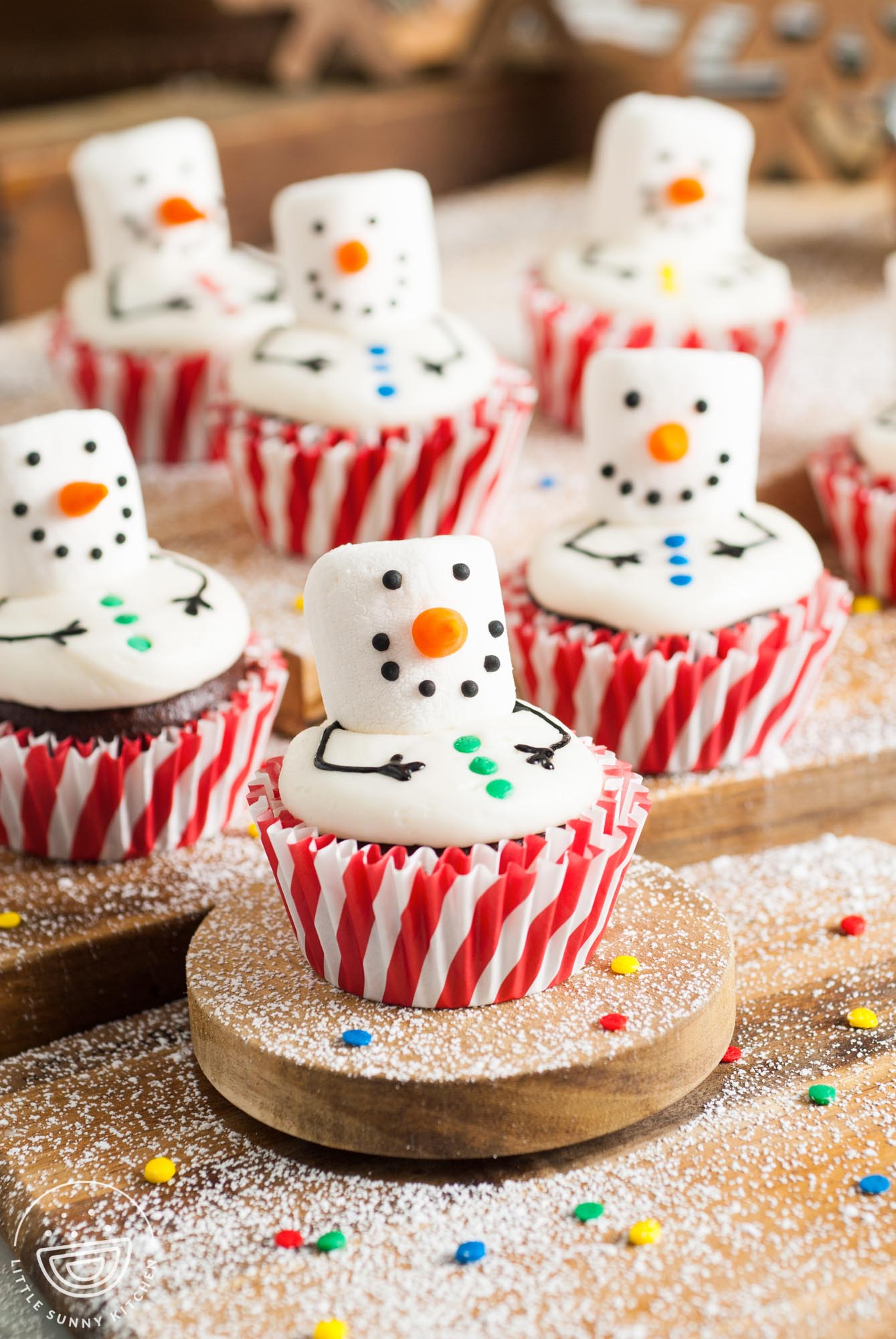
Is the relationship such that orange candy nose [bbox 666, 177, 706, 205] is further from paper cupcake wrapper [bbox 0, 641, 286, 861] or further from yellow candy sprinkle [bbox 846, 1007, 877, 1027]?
yellow candy sprinkle [bbox 846, 1007, 877, 1027]

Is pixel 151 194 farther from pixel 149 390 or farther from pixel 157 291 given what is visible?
pixel 149 390

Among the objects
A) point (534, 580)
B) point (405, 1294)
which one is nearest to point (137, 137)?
point (534, 580)

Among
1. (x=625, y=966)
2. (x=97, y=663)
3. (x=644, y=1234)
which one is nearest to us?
(x=644, y=1234)

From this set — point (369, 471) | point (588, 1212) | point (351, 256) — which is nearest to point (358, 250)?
point (351, 256)

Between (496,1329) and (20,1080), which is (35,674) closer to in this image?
(20,1080)


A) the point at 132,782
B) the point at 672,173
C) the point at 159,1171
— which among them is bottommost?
the point at 159,1171
